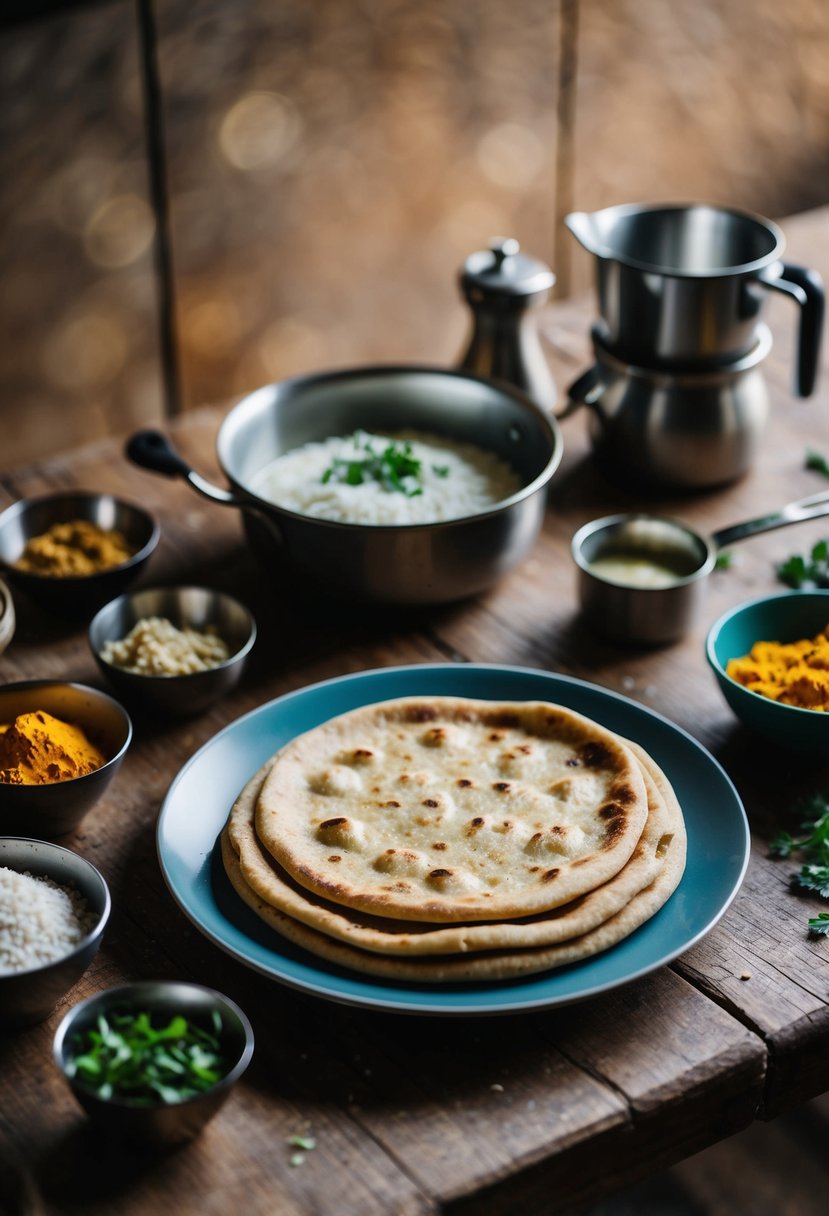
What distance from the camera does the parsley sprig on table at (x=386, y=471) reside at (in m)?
2.07

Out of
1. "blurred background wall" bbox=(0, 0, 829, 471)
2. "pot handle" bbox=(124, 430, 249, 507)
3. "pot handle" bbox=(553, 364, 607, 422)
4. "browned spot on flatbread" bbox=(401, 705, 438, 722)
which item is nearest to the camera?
"browned spot on flatbread" bbox=(401, 705, 438, 722)

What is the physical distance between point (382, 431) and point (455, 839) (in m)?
0.99

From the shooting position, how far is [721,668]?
5.85 ft

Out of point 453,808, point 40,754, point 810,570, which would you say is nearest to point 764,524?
point 810,570

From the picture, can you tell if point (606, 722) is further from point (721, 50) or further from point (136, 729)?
point (721, 50)

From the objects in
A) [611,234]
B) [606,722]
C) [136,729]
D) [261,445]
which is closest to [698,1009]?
[606,722]

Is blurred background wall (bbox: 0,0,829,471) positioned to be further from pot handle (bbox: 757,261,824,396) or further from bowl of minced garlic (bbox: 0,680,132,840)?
bowl of minced garlic (bbox: 0,680,132,840)

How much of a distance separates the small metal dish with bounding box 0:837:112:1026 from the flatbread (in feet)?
0.57

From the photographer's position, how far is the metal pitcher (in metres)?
2.18

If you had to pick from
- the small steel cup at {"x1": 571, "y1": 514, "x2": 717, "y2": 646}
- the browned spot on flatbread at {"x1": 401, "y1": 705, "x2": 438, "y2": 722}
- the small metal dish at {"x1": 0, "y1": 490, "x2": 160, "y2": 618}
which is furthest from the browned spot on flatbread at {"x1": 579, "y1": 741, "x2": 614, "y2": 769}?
the small metal dish at {"x1": 0, "y1": 490, "x2": 160, "y2": 618}

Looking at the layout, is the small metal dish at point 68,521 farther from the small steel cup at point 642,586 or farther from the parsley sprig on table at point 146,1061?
the parsley sprig on table at point 146,1061

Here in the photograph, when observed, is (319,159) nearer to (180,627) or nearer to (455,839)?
(180,627)

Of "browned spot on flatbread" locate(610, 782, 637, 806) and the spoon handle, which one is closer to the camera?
"browned spot on flatbread" locate(610, 782, 637, 806)

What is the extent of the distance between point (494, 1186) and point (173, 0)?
328 cm
